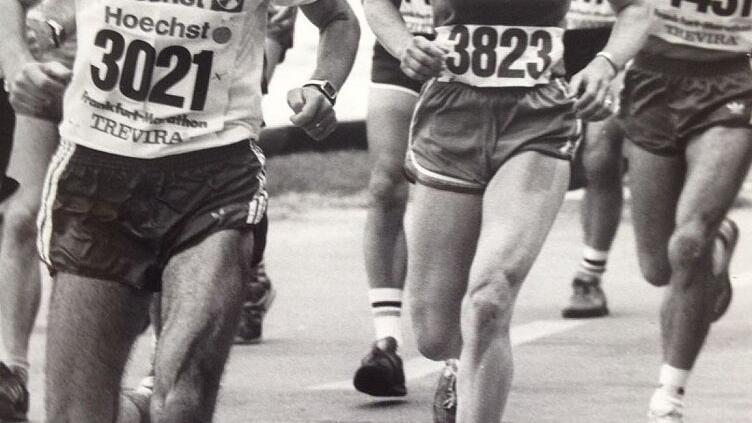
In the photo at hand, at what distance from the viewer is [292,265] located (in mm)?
13141

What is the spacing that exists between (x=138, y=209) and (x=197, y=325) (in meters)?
0.36

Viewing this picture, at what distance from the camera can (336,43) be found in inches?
235

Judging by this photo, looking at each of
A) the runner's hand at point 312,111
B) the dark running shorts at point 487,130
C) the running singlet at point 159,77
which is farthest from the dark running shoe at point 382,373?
the running singlet at point 159,77

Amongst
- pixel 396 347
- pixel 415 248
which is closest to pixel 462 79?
pixel 415 248

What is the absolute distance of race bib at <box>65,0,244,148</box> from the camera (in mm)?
5504

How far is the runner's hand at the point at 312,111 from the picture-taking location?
5715 mm

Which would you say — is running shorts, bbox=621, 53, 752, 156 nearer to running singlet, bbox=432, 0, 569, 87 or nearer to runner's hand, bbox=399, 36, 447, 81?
running singlet, bbox=432, 0, 569, 87

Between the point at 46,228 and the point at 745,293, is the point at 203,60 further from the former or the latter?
the point at 745,293

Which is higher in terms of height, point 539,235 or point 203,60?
point 203,60

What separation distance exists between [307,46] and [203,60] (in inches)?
614

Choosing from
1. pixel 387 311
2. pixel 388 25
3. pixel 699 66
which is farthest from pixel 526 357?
pixel 388 25

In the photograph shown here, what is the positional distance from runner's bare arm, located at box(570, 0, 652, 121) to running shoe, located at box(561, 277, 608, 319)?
4151 millimetres

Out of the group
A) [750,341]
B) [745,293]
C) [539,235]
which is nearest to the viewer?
[539,235]

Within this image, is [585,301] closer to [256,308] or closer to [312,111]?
[256,308]
